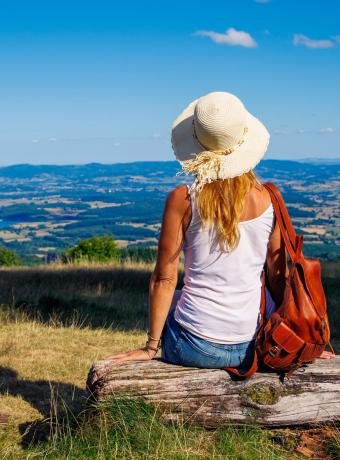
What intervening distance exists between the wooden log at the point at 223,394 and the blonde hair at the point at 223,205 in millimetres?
937

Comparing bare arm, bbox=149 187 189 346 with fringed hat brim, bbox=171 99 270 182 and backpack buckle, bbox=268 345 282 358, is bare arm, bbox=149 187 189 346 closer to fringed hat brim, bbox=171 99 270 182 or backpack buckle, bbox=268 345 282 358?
fringed hat brim, bbox=171 99 270 182

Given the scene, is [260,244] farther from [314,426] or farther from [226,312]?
[314,426]

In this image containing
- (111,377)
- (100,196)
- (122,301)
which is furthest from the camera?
(100,196)

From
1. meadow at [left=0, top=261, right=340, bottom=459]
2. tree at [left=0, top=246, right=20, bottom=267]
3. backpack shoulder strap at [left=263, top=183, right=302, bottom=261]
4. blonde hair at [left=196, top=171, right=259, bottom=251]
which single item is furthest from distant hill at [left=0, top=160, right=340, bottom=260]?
blonde hair at [left=196, top=171, right=259, bottom=251]

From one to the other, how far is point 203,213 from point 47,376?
10.0 feet

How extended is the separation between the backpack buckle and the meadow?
51 centimetres

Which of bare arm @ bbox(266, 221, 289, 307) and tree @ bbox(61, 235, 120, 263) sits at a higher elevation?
bare arm @ bbox(266, 221, 289, 307)

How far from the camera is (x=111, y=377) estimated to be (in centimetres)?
411

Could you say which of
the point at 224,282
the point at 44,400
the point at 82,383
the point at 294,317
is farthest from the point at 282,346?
the point at 82,383

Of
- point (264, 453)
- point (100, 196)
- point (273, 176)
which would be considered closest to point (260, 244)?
point (264, 453)

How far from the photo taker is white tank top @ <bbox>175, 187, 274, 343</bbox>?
3.88m

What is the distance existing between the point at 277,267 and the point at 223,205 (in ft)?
2.13

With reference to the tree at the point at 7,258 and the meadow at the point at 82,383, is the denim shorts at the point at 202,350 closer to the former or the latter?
the meadow at the point at 82,383

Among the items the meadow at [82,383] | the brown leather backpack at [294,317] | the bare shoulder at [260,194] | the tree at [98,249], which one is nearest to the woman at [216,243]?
the bare shoulder at [260,194]
